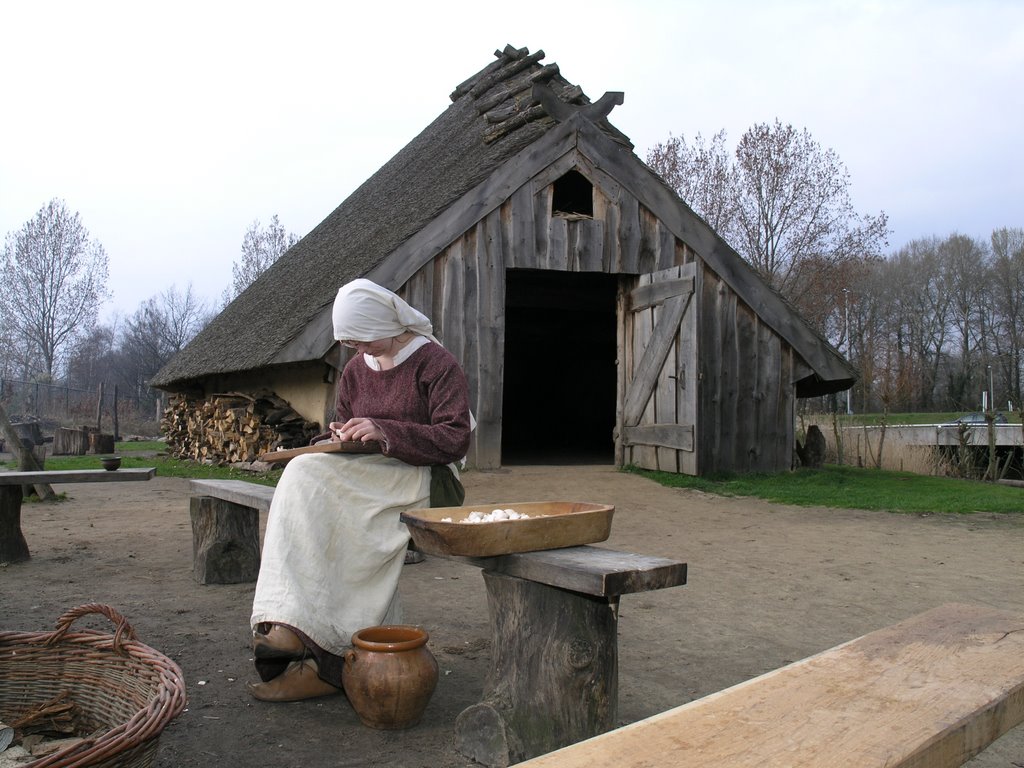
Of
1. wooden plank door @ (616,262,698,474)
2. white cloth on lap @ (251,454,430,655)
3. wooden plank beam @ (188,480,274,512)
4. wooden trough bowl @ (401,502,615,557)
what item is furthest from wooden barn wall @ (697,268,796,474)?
wooden trough bowl @ (401,502,615,557)

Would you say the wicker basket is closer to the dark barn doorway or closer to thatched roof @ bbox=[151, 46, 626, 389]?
thatched roof @ bbox=[151, 46, 626, 389]

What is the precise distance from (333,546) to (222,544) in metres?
2.12

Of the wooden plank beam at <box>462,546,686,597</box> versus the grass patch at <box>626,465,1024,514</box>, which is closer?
the wooden plank beam at <box>462,546,686,597</box>

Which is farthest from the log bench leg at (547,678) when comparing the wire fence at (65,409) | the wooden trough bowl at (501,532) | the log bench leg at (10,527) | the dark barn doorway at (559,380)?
the wire fence at (65,409)

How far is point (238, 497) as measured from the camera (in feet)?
14.0

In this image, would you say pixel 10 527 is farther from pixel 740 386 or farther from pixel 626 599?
pixel 740 386

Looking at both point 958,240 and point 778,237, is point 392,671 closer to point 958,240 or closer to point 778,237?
point 778,237

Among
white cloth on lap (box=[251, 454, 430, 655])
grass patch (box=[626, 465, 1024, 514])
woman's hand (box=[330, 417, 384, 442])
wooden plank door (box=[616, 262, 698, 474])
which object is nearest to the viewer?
white cloth on lap (box=[251, 454, 430, 655])

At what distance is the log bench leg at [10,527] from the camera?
5301 millimetres

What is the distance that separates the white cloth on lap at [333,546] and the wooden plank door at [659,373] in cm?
606

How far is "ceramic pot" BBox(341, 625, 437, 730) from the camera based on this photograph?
8.78 ft

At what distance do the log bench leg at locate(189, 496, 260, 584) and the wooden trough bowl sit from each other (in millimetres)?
2436

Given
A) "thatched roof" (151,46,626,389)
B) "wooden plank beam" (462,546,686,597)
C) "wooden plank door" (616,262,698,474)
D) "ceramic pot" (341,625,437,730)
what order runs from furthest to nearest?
"thatched roof" (151,46,626,389) < "wooden plank door" (616,262,698,474) < "ceramic pot" (341,625,437,730) < "wooden plank beam" (462,546,686,597)

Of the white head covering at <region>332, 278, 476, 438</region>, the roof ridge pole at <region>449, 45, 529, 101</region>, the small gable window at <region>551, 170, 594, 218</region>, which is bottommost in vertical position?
Answer: the white head covering at <region>332, 278, 476, 438</region>
